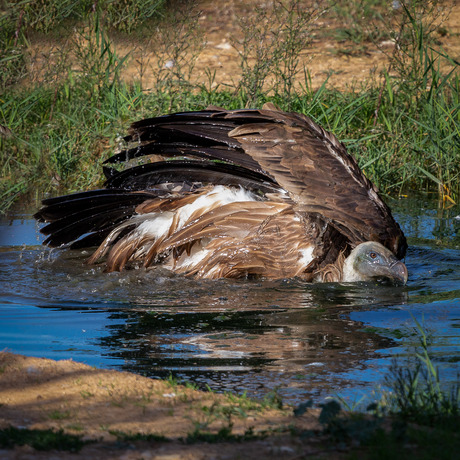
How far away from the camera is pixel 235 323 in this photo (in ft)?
13.5

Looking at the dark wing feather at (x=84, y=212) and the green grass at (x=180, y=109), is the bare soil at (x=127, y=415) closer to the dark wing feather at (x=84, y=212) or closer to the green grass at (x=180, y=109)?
the dark wing feather at (x=84, y=212)

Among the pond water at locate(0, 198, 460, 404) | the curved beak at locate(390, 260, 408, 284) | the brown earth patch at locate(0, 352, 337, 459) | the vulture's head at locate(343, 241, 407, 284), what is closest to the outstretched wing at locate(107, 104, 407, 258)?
the vulture's head at locate(343, 241, 407, 284)

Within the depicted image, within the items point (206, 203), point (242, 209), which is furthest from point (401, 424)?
point (206, 203)

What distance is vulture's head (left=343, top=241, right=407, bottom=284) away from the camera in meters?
4.95

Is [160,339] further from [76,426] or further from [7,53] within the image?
[7,53]

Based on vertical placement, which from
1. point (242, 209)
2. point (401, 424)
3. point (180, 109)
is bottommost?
point (401, 424)

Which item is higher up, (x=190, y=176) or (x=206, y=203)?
(x=190, y=176)

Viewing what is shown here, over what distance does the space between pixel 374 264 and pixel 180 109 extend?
11.3 ft

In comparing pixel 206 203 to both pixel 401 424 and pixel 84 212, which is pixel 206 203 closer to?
pixel 84 212

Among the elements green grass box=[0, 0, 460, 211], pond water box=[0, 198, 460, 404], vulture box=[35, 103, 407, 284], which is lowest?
pond water box=[0, 198, 460, 404]

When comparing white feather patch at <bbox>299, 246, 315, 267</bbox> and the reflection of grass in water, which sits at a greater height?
white feather patch at <bbox>299, 246, 315, 267</bbox>

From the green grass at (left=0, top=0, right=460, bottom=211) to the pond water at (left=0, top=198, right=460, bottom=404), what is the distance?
1.58m

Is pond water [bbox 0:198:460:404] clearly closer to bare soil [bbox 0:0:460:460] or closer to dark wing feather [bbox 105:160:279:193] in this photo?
bare soil [bbox 0:0:460:460]

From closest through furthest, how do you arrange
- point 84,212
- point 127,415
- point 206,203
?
point 127,415
point 206,203
point 84,212
